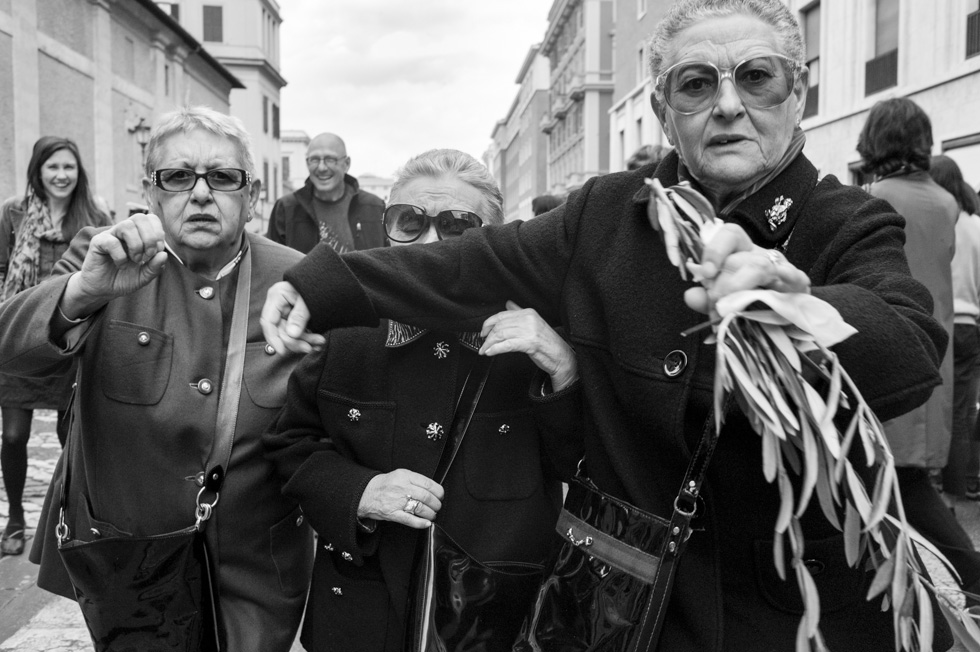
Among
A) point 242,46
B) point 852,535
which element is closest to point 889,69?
point 852,535

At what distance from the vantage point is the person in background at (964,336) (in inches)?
221

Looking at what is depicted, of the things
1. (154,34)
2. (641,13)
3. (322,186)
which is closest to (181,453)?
(322,186)

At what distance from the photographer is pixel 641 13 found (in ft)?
114

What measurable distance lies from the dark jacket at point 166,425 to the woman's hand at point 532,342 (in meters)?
0.86

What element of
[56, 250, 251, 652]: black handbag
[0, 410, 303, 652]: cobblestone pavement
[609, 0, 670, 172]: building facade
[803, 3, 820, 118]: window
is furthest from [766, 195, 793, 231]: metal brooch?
[609, 0, 670, 172]: building facade

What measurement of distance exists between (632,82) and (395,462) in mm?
36123

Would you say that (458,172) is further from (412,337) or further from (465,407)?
(465,407)

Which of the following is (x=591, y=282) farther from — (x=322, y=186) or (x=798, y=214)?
(x=322, y=186)

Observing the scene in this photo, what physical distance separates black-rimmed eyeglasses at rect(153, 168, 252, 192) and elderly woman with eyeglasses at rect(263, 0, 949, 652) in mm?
826

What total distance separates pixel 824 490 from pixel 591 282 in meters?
0.64

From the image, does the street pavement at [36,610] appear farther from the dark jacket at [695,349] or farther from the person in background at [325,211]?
the person in background at [325,211]

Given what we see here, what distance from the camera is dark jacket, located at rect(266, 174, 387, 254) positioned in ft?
27.0

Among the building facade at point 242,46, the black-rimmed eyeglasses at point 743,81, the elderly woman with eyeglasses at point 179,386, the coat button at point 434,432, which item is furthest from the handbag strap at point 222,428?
the building facade at point 242,46

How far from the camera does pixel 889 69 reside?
50.6ft
